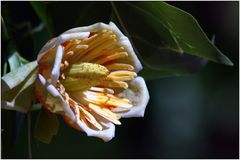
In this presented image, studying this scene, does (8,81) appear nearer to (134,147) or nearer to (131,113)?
(131,113)

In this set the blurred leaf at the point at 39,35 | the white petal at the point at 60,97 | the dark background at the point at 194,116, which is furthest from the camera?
the dark background at the point at 194,116

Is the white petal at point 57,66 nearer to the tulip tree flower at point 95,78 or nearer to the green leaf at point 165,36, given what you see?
the tulip tree flower at point 95,78

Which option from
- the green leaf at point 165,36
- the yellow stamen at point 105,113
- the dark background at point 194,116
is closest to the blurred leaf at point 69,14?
the green leaf at point 165,36

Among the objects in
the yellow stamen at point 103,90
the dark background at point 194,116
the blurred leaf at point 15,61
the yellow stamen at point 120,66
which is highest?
the yellow stamen at point 120,66

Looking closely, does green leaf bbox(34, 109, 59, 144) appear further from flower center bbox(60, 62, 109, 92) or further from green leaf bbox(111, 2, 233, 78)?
green leaf bbox(111, 2, 233, 78)

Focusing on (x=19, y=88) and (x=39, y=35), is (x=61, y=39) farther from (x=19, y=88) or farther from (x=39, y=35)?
(x=39, y=35)
